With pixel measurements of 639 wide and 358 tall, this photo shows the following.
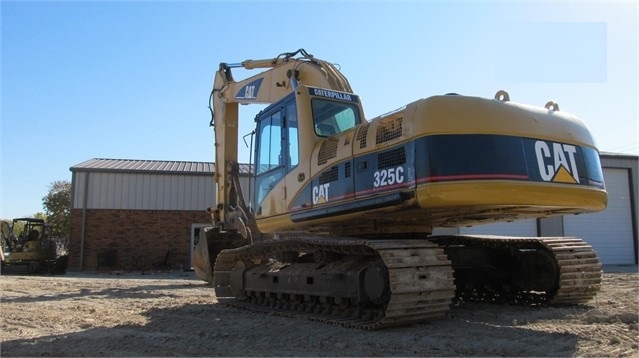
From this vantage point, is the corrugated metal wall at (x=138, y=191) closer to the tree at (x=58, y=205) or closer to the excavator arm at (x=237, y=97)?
the excavator arm at (x=237, y=97)

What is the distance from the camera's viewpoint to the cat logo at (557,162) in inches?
248

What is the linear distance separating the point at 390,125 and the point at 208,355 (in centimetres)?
333

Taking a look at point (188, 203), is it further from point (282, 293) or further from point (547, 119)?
point (547, 119)

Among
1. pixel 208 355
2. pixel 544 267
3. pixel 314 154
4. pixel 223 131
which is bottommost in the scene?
pixel 208 355

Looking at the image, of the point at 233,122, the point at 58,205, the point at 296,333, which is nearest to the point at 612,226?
the point at 233,122

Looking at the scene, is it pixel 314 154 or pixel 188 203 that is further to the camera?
pixel 188 203

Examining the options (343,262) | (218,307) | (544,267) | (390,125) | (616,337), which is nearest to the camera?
(616,337)

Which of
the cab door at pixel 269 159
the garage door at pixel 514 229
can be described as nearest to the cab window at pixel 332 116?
the cab door at pixel 269 159

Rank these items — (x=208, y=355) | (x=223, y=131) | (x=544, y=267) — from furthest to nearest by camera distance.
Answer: (x=223, y=131) → (x=544, y=267) → (x=208, y=355)

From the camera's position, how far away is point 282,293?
835 cm

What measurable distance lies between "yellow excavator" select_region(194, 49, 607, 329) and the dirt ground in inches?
16.9

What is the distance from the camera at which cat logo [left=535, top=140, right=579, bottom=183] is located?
631cm

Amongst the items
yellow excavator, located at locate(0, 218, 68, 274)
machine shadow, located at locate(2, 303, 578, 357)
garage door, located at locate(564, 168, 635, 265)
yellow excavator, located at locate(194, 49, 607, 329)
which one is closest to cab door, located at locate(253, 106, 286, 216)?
yellow excavator, located at locate(194, 49, 607, 329)

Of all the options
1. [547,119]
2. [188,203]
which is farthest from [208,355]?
[188,203]
